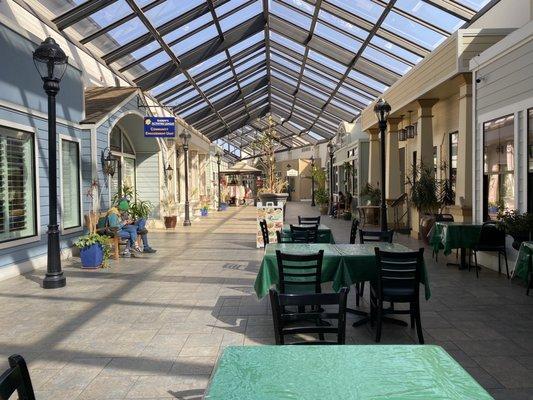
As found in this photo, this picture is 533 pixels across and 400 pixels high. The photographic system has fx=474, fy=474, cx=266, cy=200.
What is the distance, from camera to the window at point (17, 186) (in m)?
7.68

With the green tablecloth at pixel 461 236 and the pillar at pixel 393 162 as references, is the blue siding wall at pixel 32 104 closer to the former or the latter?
the green tablecloth at pixel 461 236

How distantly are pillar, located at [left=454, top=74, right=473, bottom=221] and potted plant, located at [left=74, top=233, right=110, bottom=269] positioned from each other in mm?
7220

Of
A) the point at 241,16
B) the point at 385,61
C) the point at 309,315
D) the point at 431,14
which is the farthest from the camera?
the point at 385,61

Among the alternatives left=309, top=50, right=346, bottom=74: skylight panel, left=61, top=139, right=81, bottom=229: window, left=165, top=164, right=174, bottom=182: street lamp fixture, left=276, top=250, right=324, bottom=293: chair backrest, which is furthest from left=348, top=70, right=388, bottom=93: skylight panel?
left=276, top=250, right=324, bottom=293: chair backrest

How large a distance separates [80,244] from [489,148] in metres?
7.49

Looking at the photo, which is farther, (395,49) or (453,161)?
(395,49)

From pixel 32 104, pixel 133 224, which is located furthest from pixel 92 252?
pixel 32 104

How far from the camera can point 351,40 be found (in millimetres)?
15539

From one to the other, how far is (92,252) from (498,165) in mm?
7238

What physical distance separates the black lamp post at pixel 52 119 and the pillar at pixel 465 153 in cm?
748

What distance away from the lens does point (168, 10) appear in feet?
41.2

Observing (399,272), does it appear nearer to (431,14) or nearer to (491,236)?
(491,236)

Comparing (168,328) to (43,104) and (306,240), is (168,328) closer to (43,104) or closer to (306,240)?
(306,240)

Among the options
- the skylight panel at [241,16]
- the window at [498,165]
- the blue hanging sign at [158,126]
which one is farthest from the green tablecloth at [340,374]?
the skylight panel at [241,16]
